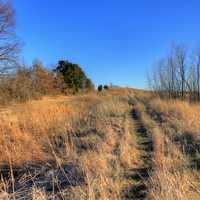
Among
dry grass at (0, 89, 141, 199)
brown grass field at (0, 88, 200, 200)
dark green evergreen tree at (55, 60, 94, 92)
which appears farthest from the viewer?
dark green evergreen tree at (55, 60, 94, 92)

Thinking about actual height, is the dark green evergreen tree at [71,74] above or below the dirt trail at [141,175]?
above

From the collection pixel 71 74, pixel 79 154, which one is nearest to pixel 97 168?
pixel 79 154

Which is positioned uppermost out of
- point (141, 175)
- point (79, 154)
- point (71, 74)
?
point (71, 74)

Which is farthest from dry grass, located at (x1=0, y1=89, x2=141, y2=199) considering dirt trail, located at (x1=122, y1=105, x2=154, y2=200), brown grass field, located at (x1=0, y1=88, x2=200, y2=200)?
dirt trail, located at (x1=122, y1=105, x2=154, y2=200)

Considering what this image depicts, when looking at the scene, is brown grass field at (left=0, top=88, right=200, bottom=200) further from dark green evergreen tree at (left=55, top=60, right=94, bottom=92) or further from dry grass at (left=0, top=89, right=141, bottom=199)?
dark green evergreen tree at (left=55, top=60, right=94, bottom=92)

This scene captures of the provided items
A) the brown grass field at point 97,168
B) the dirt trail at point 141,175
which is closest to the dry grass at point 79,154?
the brown grass field at point 97,168

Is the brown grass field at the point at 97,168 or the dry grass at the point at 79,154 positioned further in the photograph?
the dry grass at the point at 79,154

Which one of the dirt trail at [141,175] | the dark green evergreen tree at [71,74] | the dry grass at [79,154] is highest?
the dark green evergreen tree at [71,74]

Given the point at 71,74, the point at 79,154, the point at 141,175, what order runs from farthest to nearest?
the point at 71,74, the point at 79,154, the point at 141,175

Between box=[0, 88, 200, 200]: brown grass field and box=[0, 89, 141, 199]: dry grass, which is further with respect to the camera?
box=[0, 89, 141, 199]: dry grass

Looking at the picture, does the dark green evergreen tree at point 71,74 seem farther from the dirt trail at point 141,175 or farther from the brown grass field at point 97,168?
the dirt trail at point 141,175

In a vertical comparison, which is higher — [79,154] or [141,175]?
[79,154]

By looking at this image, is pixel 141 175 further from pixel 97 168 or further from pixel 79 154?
pixel 79 154

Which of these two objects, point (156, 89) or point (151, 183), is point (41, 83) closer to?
point (156, 89)
